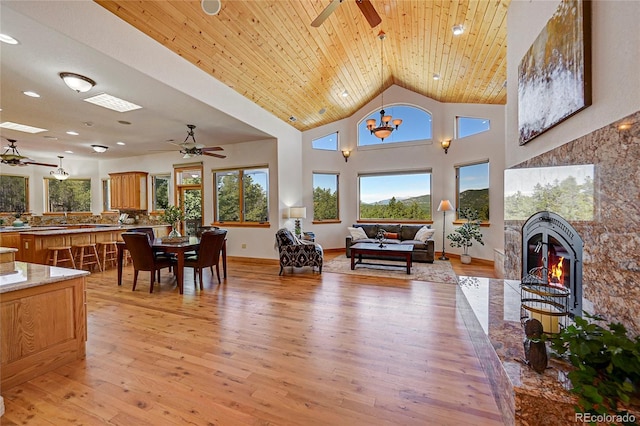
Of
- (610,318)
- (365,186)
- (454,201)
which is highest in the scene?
(365,186)

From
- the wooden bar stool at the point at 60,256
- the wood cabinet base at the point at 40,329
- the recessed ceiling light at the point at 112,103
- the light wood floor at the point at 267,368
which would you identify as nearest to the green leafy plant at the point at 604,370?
the light wood floor at the point at 267,368

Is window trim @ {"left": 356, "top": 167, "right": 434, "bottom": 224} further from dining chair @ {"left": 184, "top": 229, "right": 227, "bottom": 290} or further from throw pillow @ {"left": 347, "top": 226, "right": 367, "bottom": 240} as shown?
dining chair @ {"left": 184, "top": 229, "right": 227, "bottom": 290}

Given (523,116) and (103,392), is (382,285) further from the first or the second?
(103,392)

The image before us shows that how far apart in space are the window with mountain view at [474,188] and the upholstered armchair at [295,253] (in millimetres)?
4117

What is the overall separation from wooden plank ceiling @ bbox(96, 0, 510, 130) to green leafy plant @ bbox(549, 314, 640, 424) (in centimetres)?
392

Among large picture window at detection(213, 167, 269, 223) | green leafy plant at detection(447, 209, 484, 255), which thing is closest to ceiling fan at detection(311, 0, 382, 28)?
large picture window at detection(213, 167, 269, 223)

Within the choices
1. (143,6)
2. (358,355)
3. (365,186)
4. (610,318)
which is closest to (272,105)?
(143,6)

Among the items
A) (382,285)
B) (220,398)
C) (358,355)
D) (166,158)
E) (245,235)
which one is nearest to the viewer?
(220,398)

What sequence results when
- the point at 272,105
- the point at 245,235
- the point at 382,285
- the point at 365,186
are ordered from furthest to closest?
the point at 365,186 → the point at 245,235 → the point at 272,105 → the point at 382,285

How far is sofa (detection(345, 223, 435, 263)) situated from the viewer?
252 inches

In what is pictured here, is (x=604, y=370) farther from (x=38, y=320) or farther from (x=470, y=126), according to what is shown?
(x=470, y=126)

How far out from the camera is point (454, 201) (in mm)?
7262

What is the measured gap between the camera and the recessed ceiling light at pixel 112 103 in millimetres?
4043

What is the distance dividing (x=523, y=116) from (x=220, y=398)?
385cm
